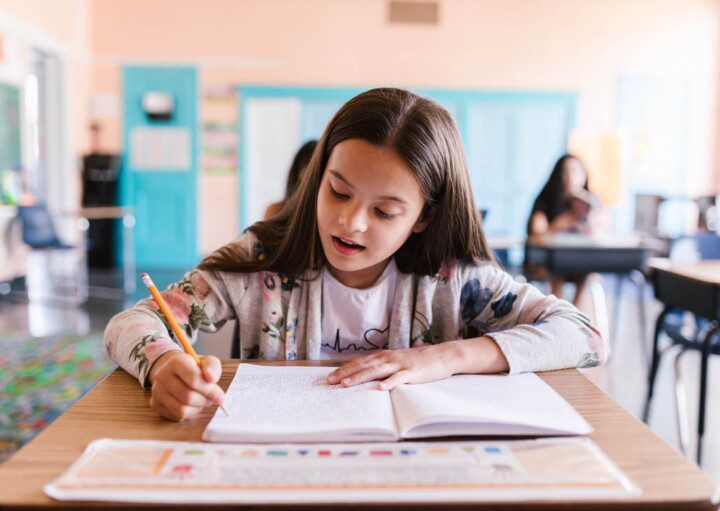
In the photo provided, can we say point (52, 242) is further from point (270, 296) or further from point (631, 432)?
point (631, 432)

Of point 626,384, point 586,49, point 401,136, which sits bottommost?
point 626,384

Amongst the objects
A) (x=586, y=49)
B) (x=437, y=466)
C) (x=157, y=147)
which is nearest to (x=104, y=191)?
(x=157, y=147)

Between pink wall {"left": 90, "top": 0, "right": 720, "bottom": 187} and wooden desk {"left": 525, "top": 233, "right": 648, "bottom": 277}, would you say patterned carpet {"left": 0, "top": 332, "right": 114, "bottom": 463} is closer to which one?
wooden desk {"left": 525, "top": 233, "right": 648, "bottom": 277}

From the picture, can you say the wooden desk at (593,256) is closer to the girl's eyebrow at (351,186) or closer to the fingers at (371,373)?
the girl's eyebrow at (351,186)

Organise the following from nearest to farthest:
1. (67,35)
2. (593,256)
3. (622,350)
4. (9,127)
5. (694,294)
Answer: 1. (694,294)
2. (593,256)
3. (622,350)
4. (9,127)
5. (67,35)

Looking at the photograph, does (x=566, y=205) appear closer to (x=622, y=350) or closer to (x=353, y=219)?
(x=622, y=350)

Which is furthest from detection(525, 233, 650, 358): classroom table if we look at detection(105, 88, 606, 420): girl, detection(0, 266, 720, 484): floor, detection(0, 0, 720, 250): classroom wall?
detection(0, 0, 720, 250): classroom wall

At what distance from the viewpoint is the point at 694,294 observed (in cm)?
204

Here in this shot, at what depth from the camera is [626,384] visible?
9.66 ft

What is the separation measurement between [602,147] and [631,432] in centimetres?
535

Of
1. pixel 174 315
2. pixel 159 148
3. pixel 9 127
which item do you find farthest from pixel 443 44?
pixel 174 315

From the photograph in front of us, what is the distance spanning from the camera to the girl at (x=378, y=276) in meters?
0.99

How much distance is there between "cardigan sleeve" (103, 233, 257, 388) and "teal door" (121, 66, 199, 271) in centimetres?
612

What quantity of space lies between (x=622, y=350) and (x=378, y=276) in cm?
284
